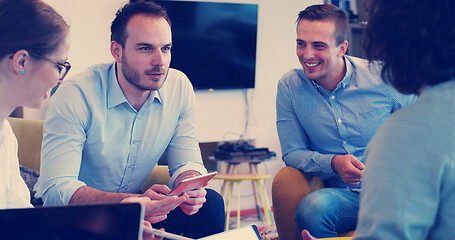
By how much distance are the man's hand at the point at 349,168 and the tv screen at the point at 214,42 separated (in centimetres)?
218

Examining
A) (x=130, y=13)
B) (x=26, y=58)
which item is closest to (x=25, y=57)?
(x=26, y=58)

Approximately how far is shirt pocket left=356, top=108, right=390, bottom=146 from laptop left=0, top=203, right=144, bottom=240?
1665 millimetres

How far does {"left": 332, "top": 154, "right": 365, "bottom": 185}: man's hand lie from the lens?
84.9 inches

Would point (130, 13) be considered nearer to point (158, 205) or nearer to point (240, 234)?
point (158, 205)

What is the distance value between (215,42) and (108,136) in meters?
2.40

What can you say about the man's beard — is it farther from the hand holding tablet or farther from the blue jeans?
the blue jeans

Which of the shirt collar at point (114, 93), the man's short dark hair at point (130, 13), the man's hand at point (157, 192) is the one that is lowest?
the man's hand at point (157, 192)

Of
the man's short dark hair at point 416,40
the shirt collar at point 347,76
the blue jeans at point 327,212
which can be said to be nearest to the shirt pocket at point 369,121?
the shirt collar at point 347,76

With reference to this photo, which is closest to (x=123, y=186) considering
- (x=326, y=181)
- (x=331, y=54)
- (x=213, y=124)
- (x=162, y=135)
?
(x=162, y=135)

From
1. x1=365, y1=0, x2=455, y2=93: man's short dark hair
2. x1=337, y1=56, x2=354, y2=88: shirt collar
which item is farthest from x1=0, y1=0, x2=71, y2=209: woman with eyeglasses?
x1=337, y1=56, x2=354, y2=88: shirt collar

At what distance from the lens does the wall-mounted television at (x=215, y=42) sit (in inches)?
164

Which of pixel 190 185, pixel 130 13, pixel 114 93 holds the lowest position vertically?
pixel 190 185

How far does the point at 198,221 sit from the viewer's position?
209 centimetres

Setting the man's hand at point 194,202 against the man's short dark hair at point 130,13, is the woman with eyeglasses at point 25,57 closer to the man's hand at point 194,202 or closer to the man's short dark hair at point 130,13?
the man's hand at point 194,202
